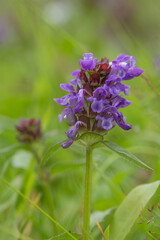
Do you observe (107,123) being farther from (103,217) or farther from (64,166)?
(64,166)

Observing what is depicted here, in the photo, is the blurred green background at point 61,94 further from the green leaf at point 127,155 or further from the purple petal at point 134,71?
the purple petal at point 134,71

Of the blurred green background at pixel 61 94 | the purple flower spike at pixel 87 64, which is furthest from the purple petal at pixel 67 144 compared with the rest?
the blurred green background at pixel 61 94

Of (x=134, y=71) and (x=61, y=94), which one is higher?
(x=61, y=94)

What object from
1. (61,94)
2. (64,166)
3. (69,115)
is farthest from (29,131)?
(61,94)

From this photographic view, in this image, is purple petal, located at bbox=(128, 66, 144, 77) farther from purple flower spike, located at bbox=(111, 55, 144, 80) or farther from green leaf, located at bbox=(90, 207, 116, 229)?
green leaf, located at bbox=(90, 207, 116, 229)

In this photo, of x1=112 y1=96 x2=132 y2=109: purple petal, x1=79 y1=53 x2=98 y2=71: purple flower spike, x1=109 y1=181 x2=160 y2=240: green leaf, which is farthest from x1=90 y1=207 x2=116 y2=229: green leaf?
x1=79 y1=53 x2=98 y2=71: purple flower spike

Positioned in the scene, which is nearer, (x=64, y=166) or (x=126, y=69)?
(x=126, y=69)
